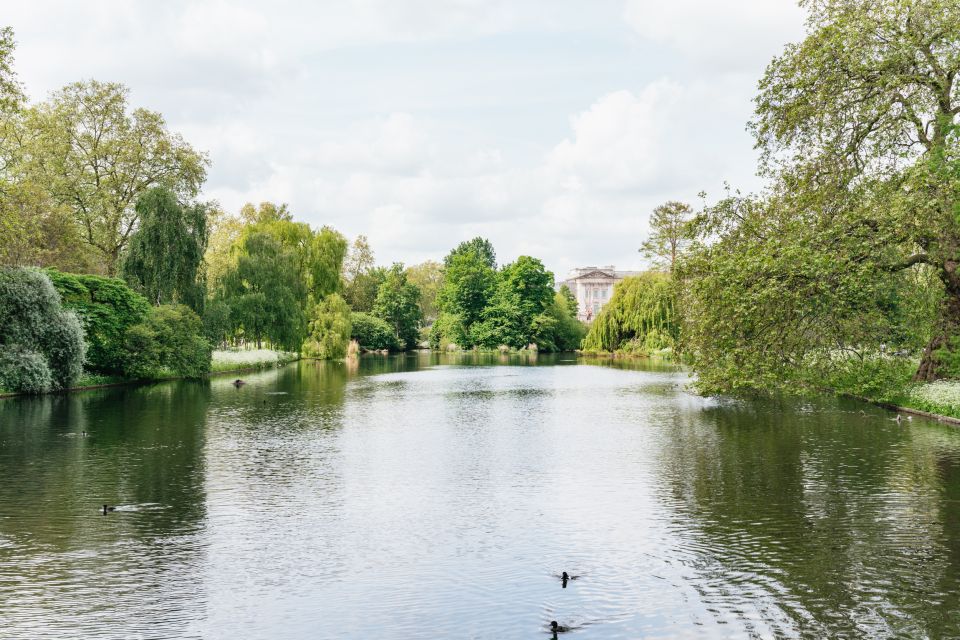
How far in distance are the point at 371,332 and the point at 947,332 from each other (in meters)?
73.0

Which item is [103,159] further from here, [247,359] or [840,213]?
[840,213]

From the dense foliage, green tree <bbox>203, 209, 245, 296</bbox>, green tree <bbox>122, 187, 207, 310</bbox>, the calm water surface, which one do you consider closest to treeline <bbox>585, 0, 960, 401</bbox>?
the calm water surface

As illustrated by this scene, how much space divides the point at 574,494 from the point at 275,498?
5343mm

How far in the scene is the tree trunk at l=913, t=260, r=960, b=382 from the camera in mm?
25078

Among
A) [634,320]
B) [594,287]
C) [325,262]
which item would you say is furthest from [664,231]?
[594,287]

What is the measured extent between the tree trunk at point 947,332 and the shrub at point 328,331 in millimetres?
50140

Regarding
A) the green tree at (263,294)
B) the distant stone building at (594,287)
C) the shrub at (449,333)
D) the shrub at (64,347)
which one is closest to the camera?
the shrub at (64,347)

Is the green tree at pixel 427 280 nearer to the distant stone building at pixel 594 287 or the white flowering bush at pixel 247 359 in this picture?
the distant stone building at pixel 594 287

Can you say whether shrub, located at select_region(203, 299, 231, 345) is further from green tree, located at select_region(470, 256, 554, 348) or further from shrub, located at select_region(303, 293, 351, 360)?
green tree, located at select_region(470, 256, 554, 348)

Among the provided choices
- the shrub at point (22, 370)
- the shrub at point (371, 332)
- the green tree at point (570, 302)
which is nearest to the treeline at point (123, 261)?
the shrub at point (22, 370)

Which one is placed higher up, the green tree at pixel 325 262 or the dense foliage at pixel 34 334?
the green tree at pixel 325 262

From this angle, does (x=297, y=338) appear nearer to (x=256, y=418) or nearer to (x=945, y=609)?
(x=256, y=418)

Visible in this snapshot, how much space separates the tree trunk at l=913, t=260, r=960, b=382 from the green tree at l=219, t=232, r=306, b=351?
40301 mm

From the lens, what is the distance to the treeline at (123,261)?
32469mm
